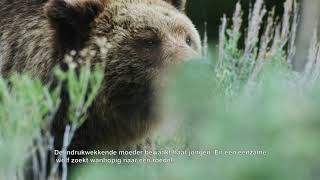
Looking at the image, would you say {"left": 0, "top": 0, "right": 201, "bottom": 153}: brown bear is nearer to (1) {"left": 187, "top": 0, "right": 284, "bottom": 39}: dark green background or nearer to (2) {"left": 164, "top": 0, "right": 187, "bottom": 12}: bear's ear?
(2) {"left": 164, "top": 0, "right": 187, "bottom": 12}: bear's ear

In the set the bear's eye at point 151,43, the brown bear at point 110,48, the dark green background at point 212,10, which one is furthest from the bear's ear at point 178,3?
the dark green background at point 212,10

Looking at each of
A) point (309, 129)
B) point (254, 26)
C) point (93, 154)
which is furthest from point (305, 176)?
point (254, 26)

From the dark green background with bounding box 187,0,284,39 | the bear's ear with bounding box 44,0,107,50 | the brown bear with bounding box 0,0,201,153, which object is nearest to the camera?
the bear's ear with bounding box 44,0,107,50

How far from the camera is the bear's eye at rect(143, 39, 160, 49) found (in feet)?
14.4

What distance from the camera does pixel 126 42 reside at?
442 cm

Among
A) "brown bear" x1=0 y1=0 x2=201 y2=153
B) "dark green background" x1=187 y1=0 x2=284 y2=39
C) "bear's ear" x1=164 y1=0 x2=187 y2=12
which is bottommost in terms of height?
"dark green background" x1=187 y1=0 x2=284 y2=39

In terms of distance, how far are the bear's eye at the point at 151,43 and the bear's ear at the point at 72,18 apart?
336 millimetres

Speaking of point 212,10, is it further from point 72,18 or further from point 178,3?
point 72,18

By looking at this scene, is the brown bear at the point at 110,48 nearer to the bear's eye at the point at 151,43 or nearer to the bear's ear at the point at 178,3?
the bear's eye at the point at 151,43

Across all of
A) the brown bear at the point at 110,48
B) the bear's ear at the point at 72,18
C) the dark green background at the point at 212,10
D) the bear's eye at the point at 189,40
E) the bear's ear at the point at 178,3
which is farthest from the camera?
the dark green background at the point at 212,10

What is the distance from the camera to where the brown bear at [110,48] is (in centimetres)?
435

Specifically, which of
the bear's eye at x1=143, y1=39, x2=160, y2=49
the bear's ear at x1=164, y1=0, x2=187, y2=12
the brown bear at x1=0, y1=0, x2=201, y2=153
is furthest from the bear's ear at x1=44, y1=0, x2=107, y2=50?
the bear's ear at x1=164, y1=0, x2=187, y2=12

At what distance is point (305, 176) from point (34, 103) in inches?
49.6

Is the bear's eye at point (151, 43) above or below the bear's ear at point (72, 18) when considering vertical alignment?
below
